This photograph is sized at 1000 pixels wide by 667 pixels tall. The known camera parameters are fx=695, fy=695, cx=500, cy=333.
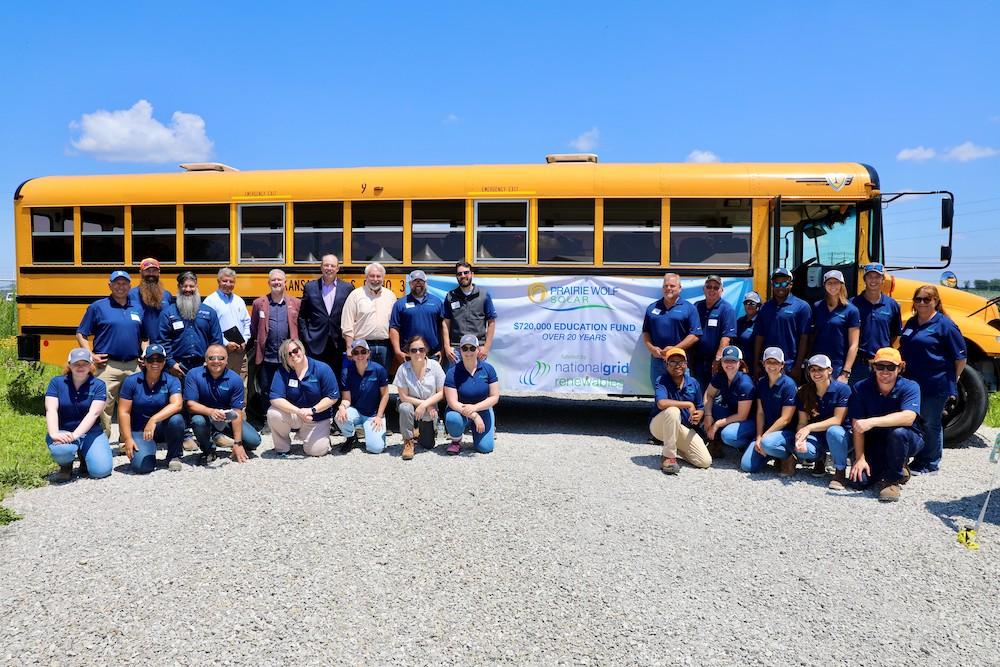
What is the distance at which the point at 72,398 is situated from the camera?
5.76 metres

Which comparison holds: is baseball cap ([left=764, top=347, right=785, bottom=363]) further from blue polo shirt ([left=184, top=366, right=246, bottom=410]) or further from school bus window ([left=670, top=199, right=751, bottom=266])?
blue polo shirt ([left=184, top=366, right=246, bottom=410])

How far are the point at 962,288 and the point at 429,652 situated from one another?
7.15m

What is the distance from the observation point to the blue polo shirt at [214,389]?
6.27 m

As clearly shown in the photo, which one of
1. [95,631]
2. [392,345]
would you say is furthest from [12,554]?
[392,345]

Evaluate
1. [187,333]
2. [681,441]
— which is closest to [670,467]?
[681,441]

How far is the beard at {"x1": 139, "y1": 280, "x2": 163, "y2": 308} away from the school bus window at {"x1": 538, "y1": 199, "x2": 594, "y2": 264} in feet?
12.6

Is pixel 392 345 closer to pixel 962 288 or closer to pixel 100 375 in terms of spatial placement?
pixel 100 375

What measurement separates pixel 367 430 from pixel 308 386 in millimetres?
684

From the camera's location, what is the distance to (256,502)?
4.90 metres

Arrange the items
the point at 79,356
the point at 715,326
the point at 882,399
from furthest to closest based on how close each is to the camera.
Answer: the point at 715,326 < the point at 79,356 < the point at 882,399

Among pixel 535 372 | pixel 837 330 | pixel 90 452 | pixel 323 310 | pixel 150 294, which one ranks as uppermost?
pixel 150 294

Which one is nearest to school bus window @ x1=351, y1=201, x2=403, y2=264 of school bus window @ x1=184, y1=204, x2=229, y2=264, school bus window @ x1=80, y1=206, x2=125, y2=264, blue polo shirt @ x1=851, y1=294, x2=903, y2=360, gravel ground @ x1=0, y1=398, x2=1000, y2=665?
school bus window @ x1=184, y1=204, x2=229, y2=264

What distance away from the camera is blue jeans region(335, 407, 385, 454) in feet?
21.3

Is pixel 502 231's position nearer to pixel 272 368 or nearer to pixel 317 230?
pixel 317 230
